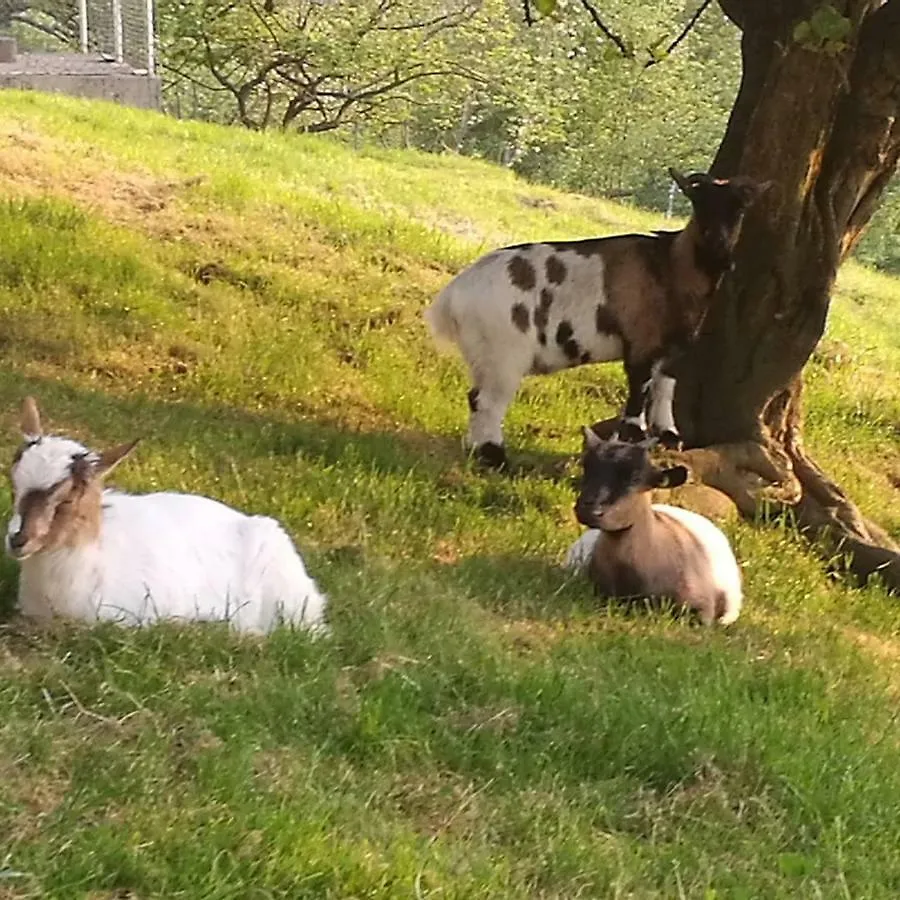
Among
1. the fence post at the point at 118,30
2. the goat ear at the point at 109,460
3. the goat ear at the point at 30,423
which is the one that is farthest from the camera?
the fence post at the point at 118,30

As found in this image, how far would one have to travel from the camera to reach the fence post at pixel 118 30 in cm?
2038

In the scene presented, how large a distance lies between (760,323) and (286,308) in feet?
11.5

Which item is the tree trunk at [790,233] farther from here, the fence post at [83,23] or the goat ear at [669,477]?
the fence post at [83,23]

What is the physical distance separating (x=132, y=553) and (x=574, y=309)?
11.9 feet

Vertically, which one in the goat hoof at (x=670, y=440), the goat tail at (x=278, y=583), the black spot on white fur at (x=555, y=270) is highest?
the black spot on white fur at (x=555, y=270)

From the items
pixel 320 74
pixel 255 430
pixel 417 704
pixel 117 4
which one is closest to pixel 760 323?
pixel 255 430

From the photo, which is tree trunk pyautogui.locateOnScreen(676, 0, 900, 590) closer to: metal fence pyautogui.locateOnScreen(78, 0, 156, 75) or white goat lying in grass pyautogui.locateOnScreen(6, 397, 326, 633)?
white goat lying in grass pyautogui.locateOnScreen(6, 397, 326, 633)

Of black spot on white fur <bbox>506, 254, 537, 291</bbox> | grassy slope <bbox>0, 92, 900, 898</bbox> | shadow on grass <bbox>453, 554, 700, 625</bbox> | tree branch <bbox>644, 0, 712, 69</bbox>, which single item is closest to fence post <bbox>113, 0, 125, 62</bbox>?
grassy slope <bbox>0, 92, 900, 898</bbox>

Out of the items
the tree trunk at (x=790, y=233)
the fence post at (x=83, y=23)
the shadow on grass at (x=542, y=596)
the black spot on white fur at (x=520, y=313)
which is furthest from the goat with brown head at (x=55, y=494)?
the fence post at (x=83, y=23)

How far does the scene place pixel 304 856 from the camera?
3.58 meters

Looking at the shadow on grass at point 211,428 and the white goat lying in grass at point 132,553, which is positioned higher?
the white goat lying in grass at point 132,553

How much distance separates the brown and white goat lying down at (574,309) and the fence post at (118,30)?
14.0 metres

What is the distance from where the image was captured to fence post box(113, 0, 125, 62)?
66.9 ft

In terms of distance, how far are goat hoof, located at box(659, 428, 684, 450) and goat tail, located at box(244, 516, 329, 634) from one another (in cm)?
325
